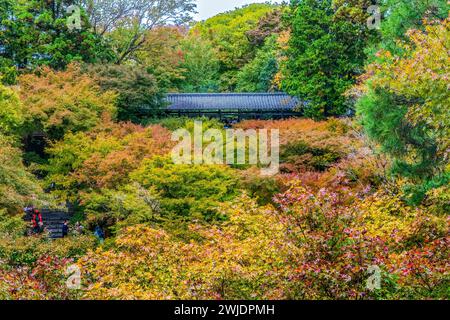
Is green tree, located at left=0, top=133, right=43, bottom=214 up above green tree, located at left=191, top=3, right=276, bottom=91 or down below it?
below

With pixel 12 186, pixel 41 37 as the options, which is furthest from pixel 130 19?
pixel 12 186

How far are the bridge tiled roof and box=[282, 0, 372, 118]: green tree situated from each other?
267 cm

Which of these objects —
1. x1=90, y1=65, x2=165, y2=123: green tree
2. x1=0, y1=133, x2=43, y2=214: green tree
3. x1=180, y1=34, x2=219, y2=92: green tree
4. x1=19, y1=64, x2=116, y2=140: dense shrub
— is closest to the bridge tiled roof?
x1=90, y1=65, x2=165, y2=123: green tree

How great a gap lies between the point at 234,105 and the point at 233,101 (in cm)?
35

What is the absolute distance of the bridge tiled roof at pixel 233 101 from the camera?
82.6 ft

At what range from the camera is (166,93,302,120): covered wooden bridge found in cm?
2514

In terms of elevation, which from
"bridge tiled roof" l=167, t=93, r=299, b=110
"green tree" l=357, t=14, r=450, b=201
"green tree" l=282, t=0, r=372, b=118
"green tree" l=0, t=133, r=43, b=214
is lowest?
"green tree" l=0, t=133, r=43, b=214

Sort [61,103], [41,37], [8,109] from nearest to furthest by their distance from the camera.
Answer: [8,109]
[61,103]
[41,37]

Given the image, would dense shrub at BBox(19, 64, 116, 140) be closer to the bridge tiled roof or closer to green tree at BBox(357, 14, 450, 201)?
the bridge tiled roof

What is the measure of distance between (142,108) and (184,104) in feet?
9.59

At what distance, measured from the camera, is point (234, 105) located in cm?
2559

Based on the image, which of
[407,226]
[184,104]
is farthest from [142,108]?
Result: [407,226]

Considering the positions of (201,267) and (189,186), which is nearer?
(201,267)

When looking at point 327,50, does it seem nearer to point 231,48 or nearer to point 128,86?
point 128,86
